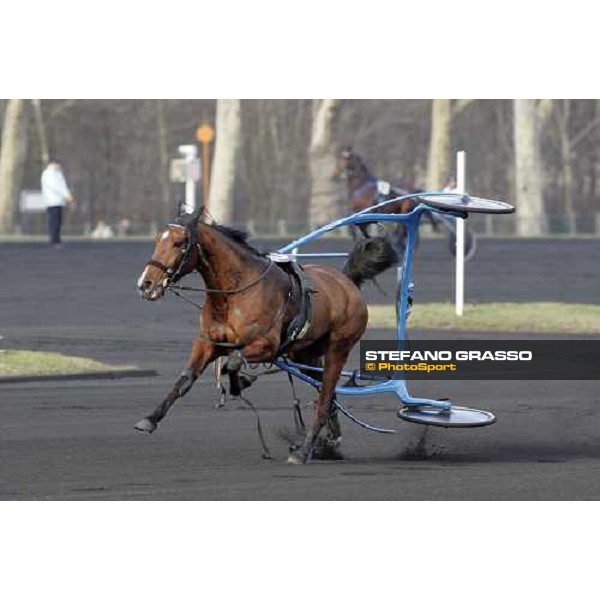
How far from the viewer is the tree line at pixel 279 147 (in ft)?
236

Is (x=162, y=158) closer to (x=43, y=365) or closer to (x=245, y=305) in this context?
(x=43, y=365)

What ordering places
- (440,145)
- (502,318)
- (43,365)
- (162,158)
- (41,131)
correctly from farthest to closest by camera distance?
(162,158) < (41,131) < (440,145) < (502,318) < (43,365)

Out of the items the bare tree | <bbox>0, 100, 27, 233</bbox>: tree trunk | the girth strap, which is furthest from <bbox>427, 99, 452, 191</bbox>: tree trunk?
the girth strap

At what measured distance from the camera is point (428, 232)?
5647 cm

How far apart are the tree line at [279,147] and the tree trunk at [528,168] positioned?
8067mm

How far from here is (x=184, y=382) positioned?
1293 centimetres

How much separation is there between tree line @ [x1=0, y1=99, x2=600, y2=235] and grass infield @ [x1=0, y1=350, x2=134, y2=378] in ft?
148

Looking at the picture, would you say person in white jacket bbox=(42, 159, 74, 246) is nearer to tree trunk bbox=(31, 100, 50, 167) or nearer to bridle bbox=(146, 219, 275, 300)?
bridle bbox=(146, 219, 275, 300)

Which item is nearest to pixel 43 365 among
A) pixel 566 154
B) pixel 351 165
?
pixel 351 165

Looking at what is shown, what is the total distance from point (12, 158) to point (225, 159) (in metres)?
6.57

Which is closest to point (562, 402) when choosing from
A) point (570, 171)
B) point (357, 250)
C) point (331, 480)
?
point (357, 250)

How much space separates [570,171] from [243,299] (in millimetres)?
64810

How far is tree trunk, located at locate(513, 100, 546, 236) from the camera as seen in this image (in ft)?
187

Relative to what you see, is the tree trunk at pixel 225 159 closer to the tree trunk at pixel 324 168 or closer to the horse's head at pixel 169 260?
the tree trunk at pixel 324 168
